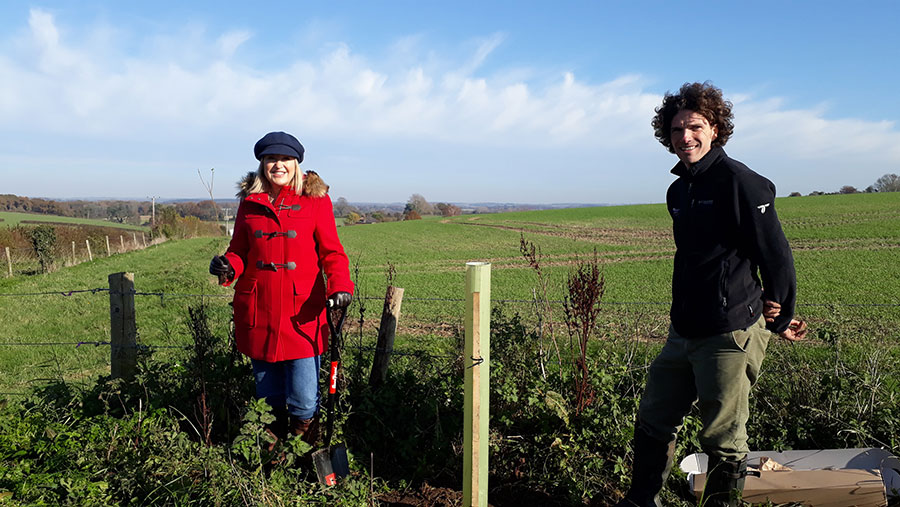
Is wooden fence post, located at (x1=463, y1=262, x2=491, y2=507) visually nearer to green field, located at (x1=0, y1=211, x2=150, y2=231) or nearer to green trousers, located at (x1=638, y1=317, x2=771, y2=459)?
green trousers, located at (x1=638, y1=317, x2=771, y2=459)

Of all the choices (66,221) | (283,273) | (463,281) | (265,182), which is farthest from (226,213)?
(66,221)

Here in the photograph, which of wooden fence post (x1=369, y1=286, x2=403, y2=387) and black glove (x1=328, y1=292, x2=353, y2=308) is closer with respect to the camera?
black glove (x1=328, y1=292, x2=353, y2=308)

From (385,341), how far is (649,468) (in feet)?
6.06

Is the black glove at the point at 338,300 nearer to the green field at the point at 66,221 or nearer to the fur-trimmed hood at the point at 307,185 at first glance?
the fur-trimmed hood at the point at 307,185

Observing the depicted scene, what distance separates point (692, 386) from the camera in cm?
276

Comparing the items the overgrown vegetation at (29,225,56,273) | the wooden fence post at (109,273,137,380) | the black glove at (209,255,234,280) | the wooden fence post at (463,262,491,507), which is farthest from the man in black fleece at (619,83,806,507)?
the overgrown vegetation at (29,225,56,273)

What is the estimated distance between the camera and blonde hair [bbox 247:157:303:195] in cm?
317

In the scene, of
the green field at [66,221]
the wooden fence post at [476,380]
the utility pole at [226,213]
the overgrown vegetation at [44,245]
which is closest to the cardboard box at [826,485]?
the wooden fence post at [476,380]

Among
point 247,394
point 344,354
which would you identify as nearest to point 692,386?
point 344,354

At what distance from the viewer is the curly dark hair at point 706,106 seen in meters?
2.56

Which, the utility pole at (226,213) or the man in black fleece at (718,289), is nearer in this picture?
the man in black fleece at (718,289)

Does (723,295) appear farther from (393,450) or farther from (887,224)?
(887,224)

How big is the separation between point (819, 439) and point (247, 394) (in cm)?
372

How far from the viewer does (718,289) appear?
246cm
